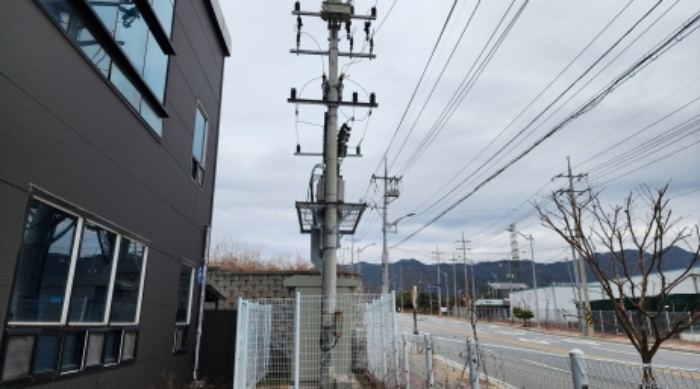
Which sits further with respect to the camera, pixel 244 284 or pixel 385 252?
pixel 385 252

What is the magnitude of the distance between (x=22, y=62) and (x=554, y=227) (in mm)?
5529

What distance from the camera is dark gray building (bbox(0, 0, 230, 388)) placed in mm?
3598

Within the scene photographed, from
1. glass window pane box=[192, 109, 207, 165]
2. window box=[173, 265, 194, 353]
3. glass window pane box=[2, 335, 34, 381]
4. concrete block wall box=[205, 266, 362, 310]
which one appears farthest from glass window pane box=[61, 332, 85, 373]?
concrete block wall box=[205, 266, 362, 310]

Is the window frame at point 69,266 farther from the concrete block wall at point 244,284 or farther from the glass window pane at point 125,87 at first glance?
the concrete block wall at point 244,284

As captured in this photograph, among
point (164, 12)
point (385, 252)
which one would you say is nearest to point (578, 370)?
point (164, 12)

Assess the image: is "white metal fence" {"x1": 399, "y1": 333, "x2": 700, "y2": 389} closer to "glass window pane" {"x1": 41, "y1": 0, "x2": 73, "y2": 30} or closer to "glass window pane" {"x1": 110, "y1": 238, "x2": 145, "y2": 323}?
"glass window pane" {"x1": 110, "y1": 238, "x2": 145, "y2": 323}

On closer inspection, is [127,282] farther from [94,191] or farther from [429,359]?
[429,359]

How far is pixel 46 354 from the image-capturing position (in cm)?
407

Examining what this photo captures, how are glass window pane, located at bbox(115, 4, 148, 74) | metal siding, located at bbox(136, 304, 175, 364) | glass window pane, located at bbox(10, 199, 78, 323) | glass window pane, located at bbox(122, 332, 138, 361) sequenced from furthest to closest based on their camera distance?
metal siding, located at bbox(136, 304, 175, 364) → glass window pane, located at bbox(122, 332, 138, 361) → glass window pane, located at bbox(115, 4, 148, 74) → glass window pane, located at bbox(10, 199, 78, 323)

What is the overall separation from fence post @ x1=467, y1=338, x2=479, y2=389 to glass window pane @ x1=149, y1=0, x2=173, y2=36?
6295 mm

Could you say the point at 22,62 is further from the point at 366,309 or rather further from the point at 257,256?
the point at 257,256

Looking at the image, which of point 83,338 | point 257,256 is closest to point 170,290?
point 83,338

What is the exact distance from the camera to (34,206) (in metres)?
3.80

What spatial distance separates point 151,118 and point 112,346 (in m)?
3.41
